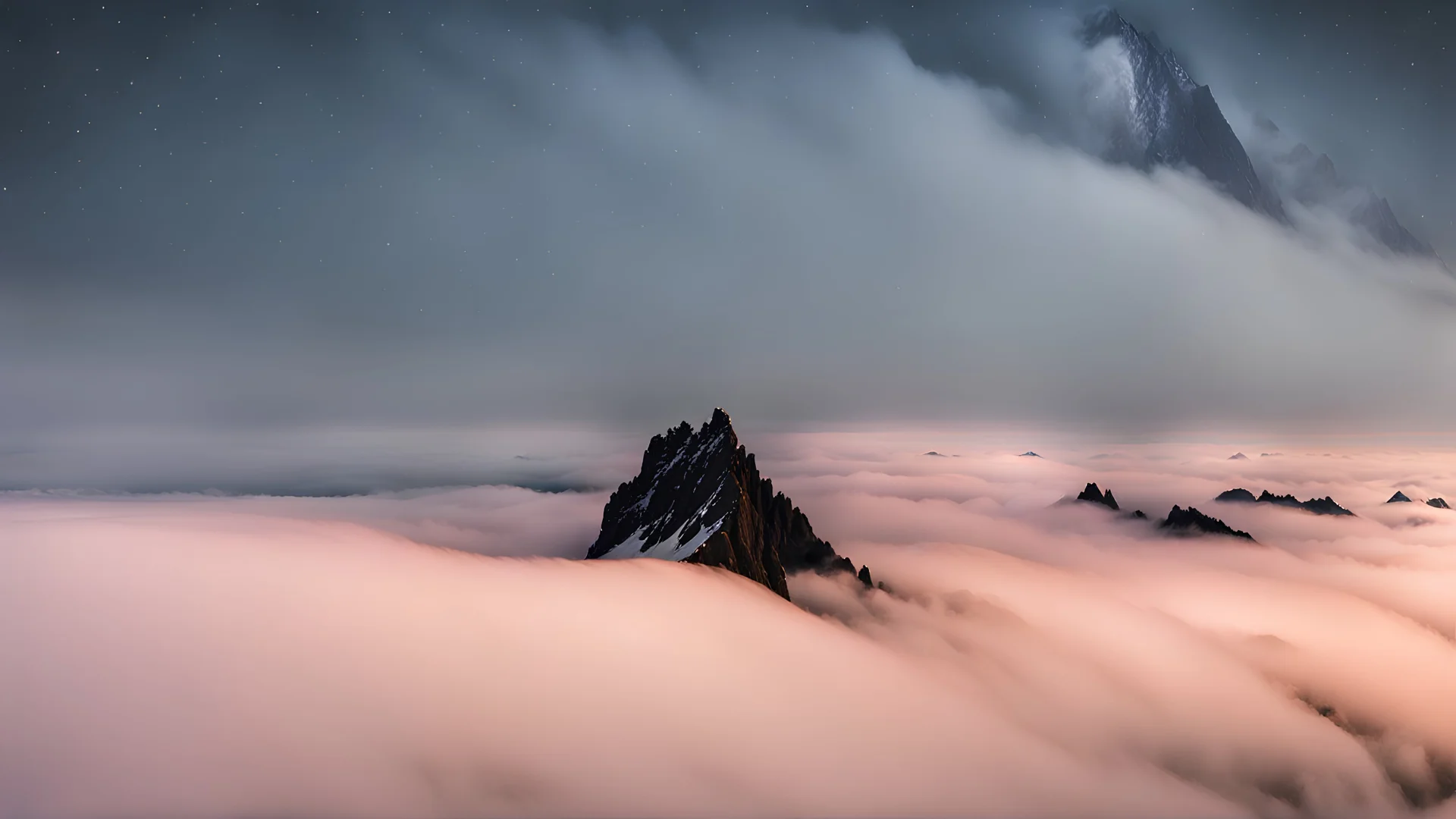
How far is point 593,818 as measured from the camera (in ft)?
91.1

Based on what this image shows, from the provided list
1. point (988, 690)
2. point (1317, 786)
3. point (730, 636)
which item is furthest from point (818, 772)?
point (1317, 786)

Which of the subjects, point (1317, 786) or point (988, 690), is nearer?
point (988, 690)

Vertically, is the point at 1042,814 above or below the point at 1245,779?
above

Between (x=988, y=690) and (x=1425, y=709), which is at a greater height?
(x=988, y=690)

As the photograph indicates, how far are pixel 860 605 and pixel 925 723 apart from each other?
99391 mm

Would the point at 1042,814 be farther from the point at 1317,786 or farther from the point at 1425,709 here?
the point at 1425,709

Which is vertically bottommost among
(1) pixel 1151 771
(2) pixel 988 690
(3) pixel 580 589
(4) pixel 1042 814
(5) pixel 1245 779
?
(5) pixel 1245 779

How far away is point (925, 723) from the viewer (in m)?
65.2

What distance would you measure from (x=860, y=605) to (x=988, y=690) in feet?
134

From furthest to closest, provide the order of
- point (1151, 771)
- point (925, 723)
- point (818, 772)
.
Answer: point (1151, 771) → point (925, 723) → point (818, 772)

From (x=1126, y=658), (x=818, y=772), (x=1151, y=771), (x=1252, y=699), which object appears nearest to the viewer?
(x=818, y=772)

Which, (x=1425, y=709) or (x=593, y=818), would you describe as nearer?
(x=593, y=818)

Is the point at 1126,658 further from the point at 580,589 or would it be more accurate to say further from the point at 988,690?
the point at 580,589

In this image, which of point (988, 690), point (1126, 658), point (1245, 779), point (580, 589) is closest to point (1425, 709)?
point (1126, 658)
